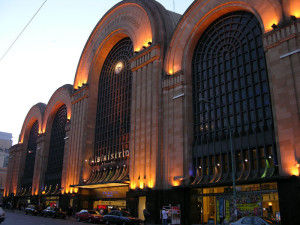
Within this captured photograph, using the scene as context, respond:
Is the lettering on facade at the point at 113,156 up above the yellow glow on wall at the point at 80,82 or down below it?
below

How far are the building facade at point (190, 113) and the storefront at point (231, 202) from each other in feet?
0.29

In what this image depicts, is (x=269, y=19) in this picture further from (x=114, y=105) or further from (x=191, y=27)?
(x=114, y=105)

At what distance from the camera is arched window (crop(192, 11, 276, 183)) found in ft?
89.7

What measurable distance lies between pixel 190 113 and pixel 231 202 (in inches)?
408

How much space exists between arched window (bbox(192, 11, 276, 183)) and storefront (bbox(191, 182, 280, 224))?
182 cm

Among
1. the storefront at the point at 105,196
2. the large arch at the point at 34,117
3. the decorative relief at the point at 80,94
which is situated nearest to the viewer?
the storefront at the point at 105,196

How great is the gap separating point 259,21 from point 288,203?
16265 millimetres

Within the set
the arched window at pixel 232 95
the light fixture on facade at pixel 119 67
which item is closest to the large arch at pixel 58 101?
the light fixture on facade at pixel 119 67

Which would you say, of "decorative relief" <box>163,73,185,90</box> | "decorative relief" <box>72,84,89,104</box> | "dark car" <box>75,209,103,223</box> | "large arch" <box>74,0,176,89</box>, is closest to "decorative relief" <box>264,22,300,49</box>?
"decorative relief" <box>163,73,185,90</box>

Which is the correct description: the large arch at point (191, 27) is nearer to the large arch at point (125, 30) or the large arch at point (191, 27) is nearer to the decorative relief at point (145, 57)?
the decorative relief at point (145, 57)

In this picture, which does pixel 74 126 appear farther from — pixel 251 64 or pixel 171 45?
pixel 251 64

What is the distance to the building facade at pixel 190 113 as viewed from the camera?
83.7 feet

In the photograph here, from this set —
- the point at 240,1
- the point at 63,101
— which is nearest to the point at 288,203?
the point at 240,1

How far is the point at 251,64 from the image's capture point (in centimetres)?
2939
